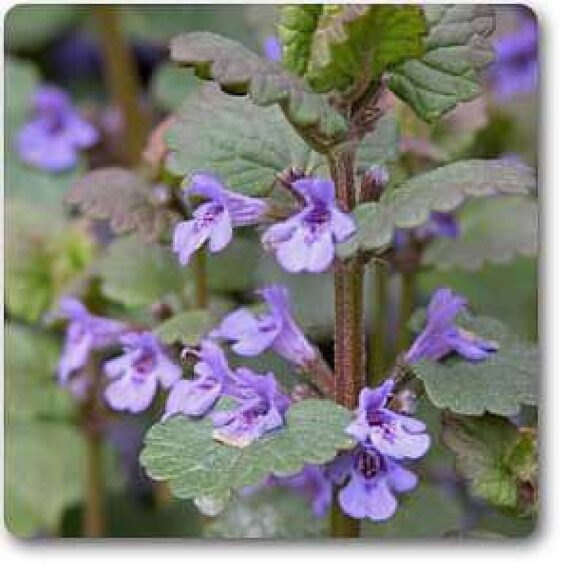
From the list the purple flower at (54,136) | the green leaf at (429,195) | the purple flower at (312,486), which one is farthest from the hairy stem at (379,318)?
the purple flower at (54,136)

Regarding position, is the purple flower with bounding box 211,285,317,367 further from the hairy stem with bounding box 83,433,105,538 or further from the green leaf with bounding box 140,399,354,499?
the hairy stem with bounding box 83,433,105,538

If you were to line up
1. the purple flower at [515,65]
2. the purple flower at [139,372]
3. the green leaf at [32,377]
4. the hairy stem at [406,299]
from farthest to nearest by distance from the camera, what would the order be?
the purple flower at [515,65] → the green leaf at [32,377] → the hairy stem at [406,299] → the purple flower at [139,372]

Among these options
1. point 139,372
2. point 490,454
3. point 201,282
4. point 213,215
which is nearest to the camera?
point 213,215

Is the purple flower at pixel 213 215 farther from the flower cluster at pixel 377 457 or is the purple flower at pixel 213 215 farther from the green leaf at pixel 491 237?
the green leaf at pixel 491 237

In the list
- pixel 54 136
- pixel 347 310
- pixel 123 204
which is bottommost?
pixel 347 310

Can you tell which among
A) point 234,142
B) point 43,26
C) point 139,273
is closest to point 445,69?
point 234,142

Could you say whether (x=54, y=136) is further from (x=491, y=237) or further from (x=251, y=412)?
(x=251, y=412)

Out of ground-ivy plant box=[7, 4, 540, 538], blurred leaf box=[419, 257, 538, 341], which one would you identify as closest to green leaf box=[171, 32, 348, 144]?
ground-ivy plant box=[7, 4, 540, 538]
